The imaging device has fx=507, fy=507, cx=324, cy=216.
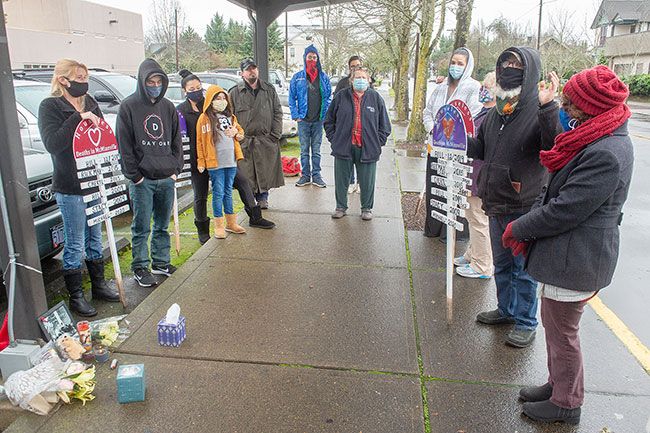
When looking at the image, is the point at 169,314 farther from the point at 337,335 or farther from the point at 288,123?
the point at 288,123

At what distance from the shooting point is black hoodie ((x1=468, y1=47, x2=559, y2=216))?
3.42 metres

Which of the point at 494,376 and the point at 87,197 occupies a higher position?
the point at 87,197

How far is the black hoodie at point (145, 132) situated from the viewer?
4359 mm

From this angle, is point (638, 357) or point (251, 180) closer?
point (638, 357)

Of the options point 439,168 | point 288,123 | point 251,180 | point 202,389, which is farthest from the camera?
point 288,123

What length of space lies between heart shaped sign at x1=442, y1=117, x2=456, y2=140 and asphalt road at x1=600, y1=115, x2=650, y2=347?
85.3 inches

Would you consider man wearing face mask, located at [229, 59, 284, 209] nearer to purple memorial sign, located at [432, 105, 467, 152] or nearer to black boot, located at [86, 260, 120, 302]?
black boot, located at [86, 260, 120, 302]

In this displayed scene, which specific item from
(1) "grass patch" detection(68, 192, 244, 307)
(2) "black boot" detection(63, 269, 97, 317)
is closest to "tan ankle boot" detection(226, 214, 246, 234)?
(1) "grass patch" detection(68, 192, 244, 307)

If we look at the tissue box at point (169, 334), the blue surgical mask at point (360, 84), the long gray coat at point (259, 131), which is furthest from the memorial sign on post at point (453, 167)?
the long gray coat at point (259, 131)

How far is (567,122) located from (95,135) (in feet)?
11.1

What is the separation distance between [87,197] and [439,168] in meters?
2.79

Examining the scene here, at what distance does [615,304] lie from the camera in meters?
4.61

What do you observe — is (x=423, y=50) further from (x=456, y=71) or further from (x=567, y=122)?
(x=567, y=122)

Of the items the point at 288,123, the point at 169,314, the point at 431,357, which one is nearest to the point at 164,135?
the point at 169,314
